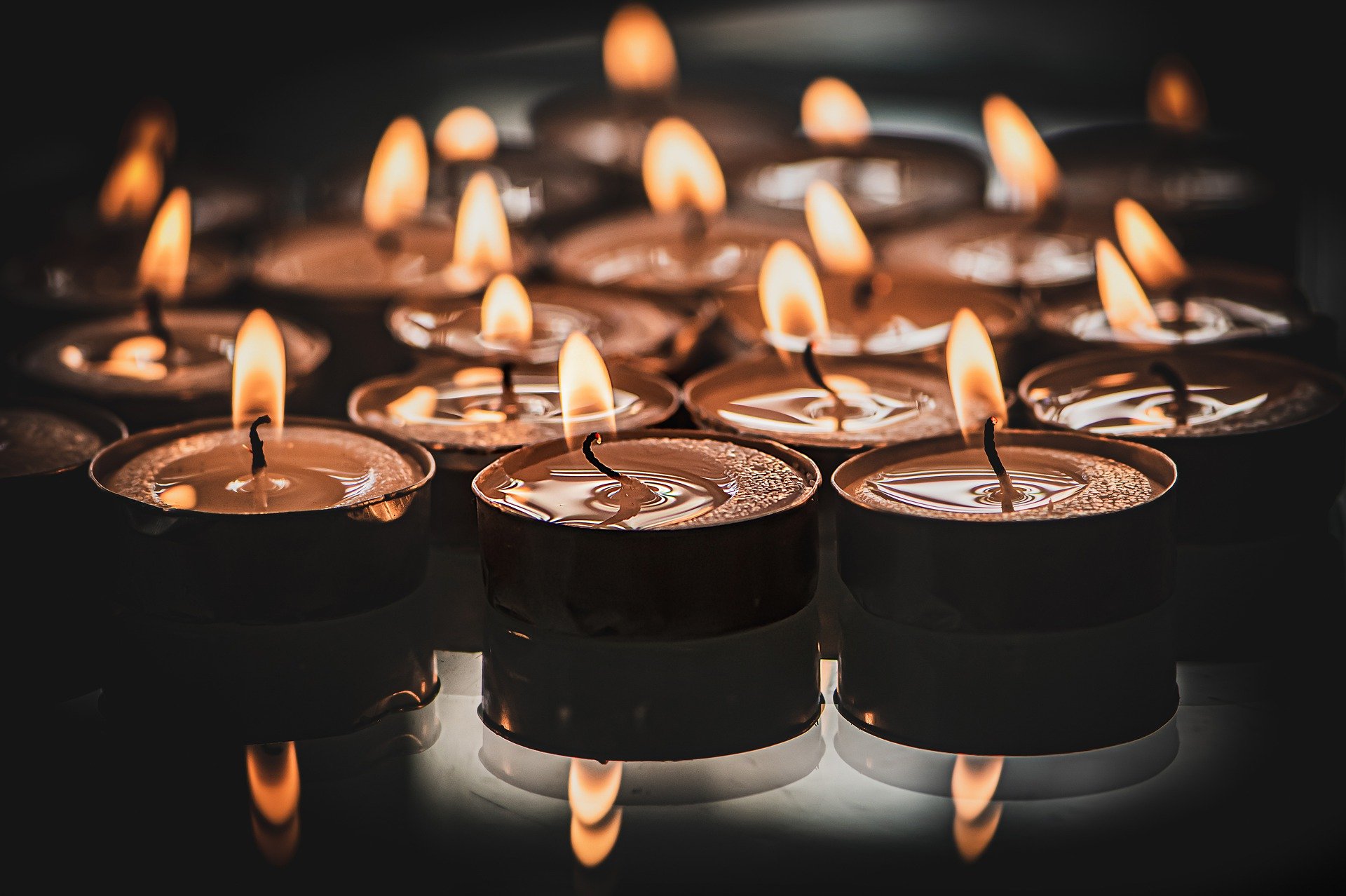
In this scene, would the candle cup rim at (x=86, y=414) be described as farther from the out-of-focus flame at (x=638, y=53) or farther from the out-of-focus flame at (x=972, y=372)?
the out-of-focus flame at (x=638, y=53)

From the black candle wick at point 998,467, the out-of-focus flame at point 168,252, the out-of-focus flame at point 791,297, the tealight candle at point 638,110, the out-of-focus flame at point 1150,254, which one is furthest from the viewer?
the tealight candle at point 638,110

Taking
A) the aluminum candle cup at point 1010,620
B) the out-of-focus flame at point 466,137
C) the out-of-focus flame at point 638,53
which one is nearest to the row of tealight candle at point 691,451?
the aluminum candle cup at point 1010,620

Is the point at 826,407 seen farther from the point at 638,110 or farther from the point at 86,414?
the point at 638,110

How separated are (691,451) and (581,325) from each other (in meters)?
0.39

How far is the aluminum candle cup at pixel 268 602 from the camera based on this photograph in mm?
1142

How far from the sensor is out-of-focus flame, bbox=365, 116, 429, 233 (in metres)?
1.97

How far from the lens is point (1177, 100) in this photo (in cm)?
225

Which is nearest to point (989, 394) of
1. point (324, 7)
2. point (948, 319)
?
point (948, 319)

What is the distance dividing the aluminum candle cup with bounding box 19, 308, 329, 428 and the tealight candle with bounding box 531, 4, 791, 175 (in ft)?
2.38

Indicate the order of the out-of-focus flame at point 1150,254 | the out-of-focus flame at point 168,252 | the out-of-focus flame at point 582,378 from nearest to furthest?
the out-of-focus flame at point 582,378 < the out-of-focus flame at point 1150,254 < the out-of-focus flame at point 168,252

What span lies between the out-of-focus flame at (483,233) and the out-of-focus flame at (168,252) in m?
0.30

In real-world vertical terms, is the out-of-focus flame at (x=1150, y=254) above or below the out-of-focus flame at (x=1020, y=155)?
below

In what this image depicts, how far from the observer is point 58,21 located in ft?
8.59

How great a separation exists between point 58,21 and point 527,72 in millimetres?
707
